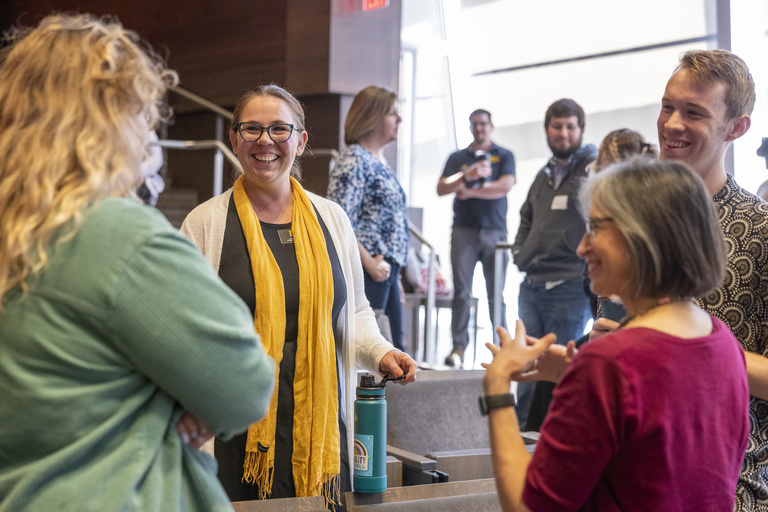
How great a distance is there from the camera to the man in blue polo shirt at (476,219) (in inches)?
215

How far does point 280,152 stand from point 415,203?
7.45 m

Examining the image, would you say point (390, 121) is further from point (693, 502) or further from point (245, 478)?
point (693, 502)

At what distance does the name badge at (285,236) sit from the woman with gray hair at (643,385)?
3.37 feet

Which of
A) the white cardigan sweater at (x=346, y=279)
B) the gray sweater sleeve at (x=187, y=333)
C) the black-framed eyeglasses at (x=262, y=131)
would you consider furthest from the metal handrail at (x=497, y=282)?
the gray sweater sleeve at (x=187, y=333)

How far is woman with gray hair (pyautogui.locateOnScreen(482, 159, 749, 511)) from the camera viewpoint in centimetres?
110

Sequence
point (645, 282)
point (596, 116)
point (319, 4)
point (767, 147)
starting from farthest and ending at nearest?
point (596, 116) → point (319, 4) → point (767, 147) → point (645, 282)

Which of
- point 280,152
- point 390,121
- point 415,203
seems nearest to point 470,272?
point 390,121

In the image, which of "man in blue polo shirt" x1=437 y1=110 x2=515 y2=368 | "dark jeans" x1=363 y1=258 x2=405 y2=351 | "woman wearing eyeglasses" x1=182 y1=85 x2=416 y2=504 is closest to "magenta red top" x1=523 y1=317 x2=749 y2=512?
"woman wearing eyeglasses" x1=182 y1=85 x2=416 y2=504

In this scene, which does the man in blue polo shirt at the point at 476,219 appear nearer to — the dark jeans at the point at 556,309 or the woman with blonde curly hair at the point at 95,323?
the dark jeans at the point at 556,309

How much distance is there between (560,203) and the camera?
4211 mm

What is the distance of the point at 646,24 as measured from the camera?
6.84 m

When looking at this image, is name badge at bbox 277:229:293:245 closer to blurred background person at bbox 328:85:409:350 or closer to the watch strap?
the watch strap

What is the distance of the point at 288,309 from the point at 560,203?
246 cm

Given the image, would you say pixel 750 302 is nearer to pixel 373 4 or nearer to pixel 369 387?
pixel 369 387
